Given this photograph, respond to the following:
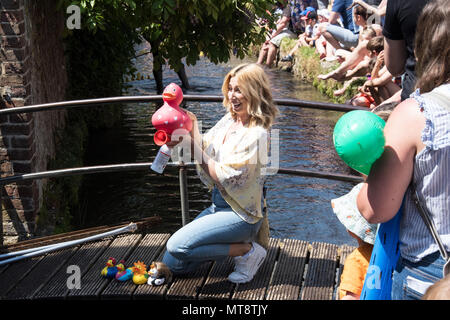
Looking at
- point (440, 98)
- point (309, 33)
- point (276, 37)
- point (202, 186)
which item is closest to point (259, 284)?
point (440, 98)

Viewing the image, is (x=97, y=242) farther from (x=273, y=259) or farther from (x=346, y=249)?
(x=346, y=249)

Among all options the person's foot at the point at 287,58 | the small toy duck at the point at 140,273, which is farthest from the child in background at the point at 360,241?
the person's foot at the point at 287,58

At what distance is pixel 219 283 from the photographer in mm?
3309

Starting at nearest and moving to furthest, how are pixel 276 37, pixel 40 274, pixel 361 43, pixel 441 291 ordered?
pixel 441 291 < pixel 40 274 < pixel 361 43 < pixel 276 37

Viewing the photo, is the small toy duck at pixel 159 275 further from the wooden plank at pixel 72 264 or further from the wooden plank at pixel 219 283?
the wooden plank at pixel 72 264

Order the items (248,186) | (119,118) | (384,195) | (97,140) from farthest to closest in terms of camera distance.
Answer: (119,118) < (97,140) < (248,186) < (384,195)

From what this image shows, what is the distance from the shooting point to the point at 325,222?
7.61 m

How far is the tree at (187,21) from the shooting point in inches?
243

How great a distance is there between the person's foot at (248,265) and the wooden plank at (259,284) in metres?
0.04

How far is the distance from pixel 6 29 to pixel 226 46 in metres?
2.53

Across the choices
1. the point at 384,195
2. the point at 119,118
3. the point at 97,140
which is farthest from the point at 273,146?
the point at 119,118

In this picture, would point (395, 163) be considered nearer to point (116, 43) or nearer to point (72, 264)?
point (72, 264)

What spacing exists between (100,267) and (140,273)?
307 millimetres

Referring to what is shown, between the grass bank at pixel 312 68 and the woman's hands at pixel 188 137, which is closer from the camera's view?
the woman's hands at pixel 188 137
